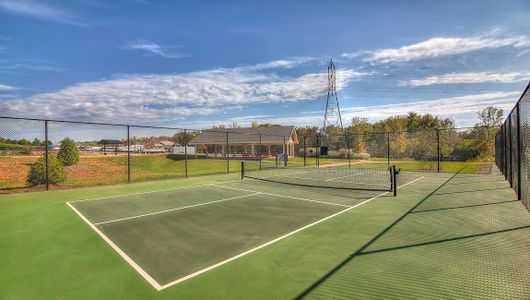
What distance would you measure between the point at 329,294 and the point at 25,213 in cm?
876

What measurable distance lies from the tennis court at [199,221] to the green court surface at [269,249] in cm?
3

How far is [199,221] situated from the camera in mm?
6754

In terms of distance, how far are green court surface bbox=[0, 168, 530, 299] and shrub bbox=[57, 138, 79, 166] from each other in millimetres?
13331

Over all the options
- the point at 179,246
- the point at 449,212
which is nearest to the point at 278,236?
the point at 179,246

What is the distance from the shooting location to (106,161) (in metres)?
25.4

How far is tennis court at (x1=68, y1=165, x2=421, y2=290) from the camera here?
4.44 meters

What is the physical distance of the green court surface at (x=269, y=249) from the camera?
3479mm

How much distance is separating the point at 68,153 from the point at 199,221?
1962 cm

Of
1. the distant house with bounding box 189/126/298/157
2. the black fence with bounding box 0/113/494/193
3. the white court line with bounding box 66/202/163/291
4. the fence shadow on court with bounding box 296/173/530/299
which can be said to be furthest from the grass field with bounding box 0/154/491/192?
the fence shadow on court with bounding box 296/173/530/299

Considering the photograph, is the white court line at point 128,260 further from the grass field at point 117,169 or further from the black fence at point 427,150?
the black fence at point 427,150

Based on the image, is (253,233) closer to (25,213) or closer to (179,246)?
(179,246)

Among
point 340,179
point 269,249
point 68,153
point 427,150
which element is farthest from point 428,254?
point 68,153

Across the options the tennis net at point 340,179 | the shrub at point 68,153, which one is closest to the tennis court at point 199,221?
the tennis net at point 340,179

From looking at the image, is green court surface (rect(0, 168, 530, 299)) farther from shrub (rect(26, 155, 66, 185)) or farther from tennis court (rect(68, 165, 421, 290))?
shrub (rect(26, 155, 66, 185))
